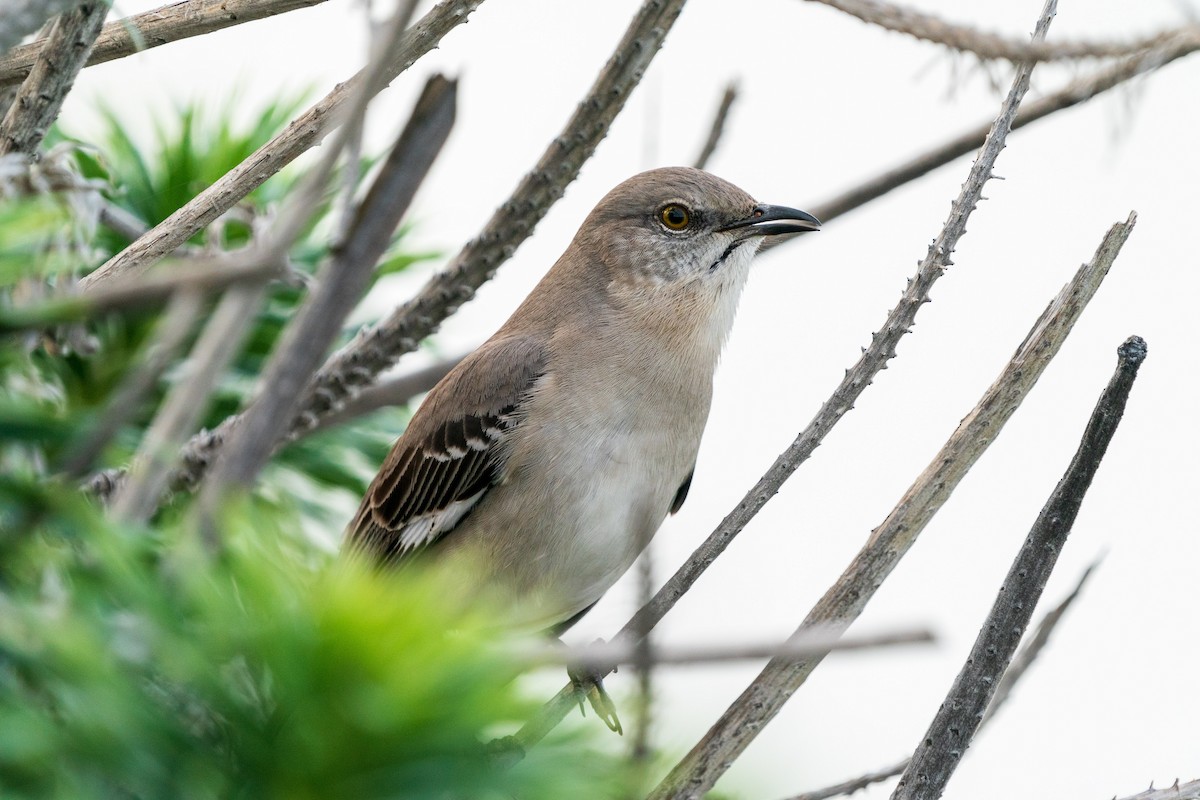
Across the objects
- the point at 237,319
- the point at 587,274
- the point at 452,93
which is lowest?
the point at 237,319

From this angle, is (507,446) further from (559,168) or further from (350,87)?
(350,87)

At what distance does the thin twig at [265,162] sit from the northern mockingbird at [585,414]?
1.37 m

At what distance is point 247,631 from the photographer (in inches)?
28.4

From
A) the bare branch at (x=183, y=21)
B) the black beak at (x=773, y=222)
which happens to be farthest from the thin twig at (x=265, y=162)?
the black beak at (x=773, y=222)

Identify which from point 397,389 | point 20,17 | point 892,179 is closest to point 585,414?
point 397,389

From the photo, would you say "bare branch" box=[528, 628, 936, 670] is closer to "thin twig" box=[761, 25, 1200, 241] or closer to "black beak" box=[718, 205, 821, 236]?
"thin twig" box=[761, 25, 1200, 241]

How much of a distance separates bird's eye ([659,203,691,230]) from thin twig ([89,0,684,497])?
1.62 meters

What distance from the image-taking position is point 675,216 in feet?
11.5

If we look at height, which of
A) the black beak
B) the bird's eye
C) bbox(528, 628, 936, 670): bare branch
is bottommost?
bbox(528, 628, 936, 670): bare branch

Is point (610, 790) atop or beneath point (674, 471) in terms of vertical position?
beneath

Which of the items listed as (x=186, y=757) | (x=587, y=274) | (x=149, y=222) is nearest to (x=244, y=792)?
(x=186, y=757)

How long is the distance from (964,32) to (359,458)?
143 cm

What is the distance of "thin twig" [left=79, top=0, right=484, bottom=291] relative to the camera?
4.20 feet

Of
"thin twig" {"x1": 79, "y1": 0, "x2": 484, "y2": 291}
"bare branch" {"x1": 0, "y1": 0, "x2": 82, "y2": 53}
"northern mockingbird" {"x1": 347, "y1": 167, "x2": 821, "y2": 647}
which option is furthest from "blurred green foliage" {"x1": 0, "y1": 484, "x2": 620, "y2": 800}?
"northern mockingbird" {"x1": 347, "y1": 167, "x2": 821, "y2": 647}
